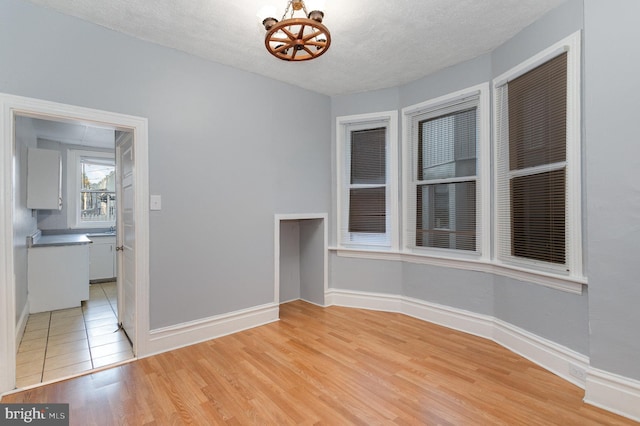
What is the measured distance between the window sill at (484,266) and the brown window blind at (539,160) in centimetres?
15

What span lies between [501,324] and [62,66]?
441 cm

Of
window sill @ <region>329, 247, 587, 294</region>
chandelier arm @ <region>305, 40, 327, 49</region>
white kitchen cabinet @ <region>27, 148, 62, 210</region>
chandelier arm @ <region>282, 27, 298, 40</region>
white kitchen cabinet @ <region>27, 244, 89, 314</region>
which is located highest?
chandelier arm @ <region>282, 27, 298, 40</region>

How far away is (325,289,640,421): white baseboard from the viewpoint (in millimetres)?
1979

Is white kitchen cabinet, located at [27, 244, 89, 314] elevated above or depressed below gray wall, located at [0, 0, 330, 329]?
below

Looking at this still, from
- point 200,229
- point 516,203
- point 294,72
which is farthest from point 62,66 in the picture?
point 516,203

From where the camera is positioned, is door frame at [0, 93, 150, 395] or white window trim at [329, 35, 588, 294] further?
white window trim at [329, 35, 588, 294]

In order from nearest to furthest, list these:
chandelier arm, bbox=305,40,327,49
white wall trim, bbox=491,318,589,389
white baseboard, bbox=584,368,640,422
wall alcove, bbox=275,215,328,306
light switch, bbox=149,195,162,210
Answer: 1. white baseboard, bbox=584,368,640,422
2. chandelier arm, bbox=305,40,327,49
3. white wall trim, bbox=491,318,589,389
4. light switch, bbox=149,195,162,210
5. wall alcove, bbox=275,215,328,306

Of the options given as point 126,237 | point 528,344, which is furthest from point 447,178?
point 126,237

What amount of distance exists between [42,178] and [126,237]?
8.13 ft

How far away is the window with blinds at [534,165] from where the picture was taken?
2473 millimetres

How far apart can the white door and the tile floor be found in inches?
6.8

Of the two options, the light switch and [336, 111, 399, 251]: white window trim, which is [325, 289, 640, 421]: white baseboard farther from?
the light switch

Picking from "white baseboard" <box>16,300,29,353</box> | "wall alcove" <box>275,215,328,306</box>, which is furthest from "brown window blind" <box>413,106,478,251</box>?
"white baseboard" <box>16,300,29,353</box>

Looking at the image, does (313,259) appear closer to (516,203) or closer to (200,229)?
(200,229)
